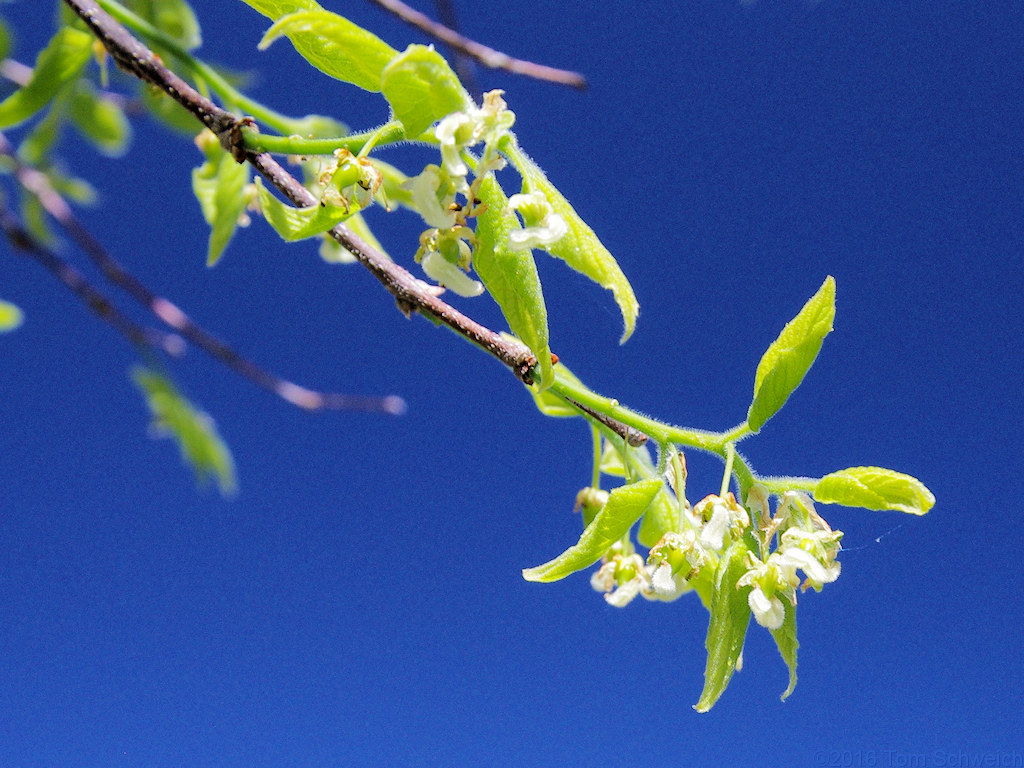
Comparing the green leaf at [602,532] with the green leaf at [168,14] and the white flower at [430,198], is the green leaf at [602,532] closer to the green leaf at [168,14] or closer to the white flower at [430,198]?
the white flower at [430,198]

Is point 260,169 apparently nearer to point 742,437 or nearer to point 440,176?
point 440,176

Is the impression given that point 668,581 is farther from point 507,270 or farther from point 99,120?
point 99,120

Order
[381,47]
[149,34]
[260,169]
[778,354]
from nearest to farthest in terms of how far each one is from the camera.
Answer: [381,47] < [778,354] < [260,169] < [149,34]

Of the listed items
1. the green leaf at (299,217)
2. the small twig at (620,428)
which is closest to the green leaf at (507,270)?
the green leaf at (299,217)

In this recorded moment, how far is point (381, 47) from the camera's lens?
0.71 meters

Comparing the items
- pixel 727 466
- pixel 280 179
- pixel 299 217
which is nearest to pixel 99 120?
pixel 280 179

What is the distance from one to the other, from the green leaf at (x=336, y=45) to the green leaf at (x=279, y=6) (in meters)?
0.06

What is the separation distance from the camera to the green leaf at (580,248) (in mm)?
758

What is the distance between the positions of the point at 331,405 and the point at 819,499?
162 centimetres

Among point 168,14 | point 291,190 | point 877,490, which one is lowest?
point 877,490

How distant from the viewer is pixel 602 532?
89cm

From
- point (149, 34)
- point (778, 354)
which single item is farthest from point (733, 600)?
point (149, 34)

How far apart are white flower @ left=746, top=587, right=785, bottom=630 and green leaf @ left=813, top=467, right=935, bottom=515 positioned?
0.42 feet

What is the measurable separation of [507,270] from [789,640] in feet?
1.72
